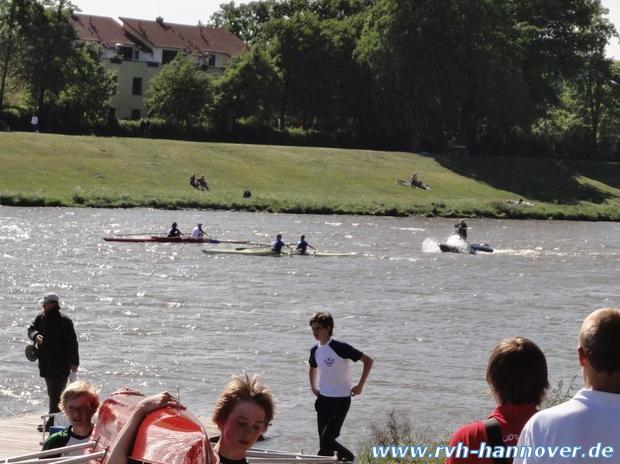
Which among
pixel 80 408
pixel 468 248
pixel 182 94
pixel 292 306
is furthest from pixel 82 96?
pixel 80 408

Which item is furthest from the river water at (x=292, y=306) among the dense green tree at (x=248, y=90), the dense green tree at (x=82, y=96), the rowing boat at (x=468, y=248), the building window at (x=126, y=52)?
the building window at (x=126, y=52)

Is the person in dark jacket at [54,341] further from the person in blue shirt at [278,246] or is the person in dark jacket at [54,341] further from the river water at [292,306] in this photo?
the person in blue shirt at [278,246]

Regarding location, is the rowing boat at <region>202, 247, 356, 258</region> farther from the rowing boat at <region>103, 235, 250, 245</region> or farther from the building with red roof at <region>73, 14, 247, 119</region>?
the building with red roof at <region>73, 14, 247, 119</region>

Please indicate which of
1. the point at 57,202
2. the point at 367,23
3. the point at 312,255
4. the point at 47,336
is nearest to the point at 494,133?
the point at 367,23

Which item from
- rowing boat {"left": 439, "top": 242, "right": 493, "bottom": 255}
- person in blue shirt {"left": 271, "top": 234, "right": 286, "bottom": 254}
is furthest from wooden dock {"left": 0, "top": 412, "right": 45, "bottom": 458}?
rowing boat {"left": 439, "top": 242, "right": 493, "bottom": 255}

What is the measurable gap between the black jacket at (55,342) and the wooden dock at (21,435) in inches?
28.8

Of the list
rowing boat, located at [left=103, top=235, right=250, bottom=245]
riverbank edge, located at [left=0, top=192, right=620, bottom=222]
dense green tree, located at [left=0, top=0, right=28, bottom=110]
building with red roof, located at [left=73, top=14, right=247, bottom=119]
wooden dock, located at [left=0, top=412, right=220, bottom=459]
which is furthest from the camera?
building with red roof, located at [left=73, top=14, right=247, bottom=119]

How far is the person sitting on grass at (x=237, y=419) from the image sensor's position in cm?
535

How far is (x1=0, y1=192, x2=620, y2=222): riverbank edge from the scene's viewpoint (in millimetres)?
65500

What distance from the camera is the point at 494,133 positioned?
3996 inches

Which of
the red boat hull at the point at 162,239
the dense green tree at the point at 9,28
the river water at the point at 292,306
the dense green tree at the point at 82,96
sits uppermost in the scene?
the dense green tree at the point at 9,28

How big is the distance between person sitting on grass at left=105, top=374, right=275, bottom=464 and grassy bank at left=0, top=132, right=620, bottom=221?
2366 inches

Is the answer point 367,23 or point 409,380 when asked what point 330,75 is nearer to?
point 367,23

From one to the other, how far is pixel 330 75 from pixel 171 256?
184 feet
